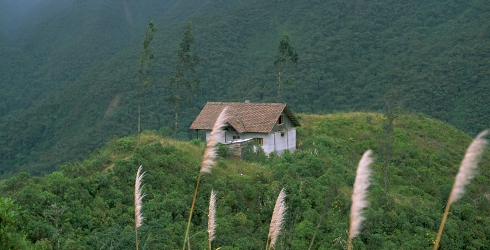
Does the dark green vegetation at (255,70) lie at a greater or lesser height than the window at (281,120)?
greater

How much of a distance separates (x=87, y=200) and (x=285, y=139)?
40.1ft

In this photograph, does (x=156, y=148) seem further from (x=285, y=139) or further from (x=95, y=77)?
(x=95, y=77)

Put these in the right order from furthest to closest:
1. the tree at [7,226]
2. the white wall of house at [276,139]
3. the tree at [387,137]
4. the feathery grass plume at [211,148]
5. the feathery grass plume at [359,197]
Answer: the white wall of house at [276,139] → the tree at [387,137] → the tree at [7,226] → the feathery grass plume at [211,148] → the feathery grass plume at [359,197]

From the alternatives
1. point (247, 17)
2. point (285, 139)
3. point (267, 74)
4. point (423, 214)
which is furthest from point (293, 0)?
point (423, 214)

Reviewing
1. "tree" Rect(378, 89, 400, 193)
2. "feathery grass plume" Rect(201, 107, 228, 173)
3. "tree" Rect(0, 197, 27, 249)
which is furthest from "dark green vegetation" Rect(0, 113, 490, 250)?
"feathery grass plume" Rect(201, 107, 228, 173)

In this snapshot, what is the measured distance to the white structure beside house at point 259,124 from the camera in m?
23.0

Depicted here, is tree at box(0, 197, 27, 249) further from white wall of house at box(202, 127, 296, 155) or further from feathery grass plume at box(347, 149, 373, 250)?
white wall of house at box(202, 127, 296, 155)

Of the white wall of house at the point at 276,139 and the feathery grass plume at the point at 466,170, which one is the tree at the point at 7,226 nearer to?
the feathery grass plume at the point at 466,170

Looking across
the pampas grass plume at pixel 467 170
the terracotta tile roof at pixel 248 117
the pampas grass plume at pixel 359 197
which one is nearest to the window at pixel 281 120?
the terracotta tile roof at pixel 248 117

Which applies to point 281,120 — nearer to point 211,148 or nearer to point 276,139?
point 276,139

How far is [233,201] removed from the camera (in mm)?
16078

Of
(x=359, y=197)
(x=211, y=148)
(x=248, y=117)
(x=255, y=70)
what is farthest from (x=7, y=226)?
(x=255, y=70)

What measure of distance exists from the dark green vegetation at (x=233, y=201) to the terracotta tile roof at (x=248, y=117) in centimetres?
189

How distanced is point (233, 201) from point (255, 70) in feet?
139
